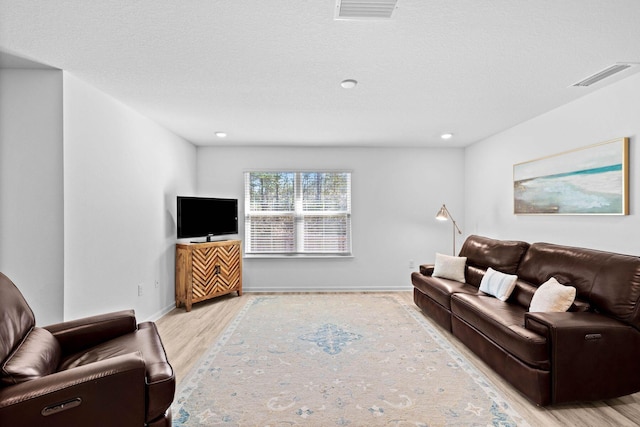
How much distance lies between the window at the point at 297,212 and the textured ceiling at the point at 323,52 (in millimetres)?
1854

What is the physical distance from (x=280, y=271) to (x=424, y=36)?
4200 millimetres

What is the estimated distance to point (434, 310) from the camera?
3.87m

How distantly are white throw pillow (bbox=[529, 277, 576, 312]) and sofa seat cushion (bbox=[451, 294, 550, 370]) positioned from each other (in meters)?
0.18

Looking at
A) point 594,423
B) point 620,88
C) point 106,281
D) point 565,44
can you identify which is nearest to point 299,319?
point 106,281

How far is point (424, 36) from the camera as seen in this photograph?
2053 mm

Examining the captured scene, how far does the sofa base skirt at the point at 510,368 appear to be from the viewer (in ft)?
7.07

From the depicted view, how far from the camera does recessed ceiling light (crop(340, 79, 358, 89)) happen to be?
2756mm

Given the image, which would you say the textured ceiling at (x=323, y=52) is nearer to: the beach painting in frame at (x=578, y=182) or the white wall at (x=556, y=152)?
the white wall at (x=556, y=152)

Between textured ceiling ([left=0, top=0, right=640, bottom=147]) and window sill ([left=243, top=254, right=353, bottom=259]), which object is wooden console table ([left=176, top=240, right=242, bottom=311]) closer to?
window sill ([left=243, top=254, right=353, bottom=259])

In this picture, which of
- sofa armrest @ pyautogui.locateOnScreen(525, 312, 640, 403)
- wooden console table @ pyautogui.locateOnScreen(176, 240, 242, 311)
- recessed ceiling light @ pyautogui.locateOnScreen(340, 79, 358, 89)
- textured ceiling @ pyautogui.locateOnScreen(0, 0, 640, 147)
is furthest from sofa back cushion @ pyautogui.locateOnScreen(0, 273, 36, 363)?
sofa armrest @ pyautogui.locateOnScreen(525, 312, 640, 403)

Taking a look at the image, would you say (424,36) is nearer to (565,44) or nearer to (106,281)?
(565,44)

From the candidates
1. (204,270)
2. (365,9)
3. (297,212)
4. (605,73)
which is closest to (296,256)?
(297,212)

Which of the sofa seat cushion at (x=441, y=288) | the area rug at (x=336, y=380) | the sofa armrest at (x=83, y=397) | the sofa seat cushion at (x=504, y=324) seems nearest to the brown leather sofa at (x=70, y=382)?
the sofa armrest at (x=83, y=397)

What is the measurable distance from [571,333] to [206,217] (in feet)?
14.2
